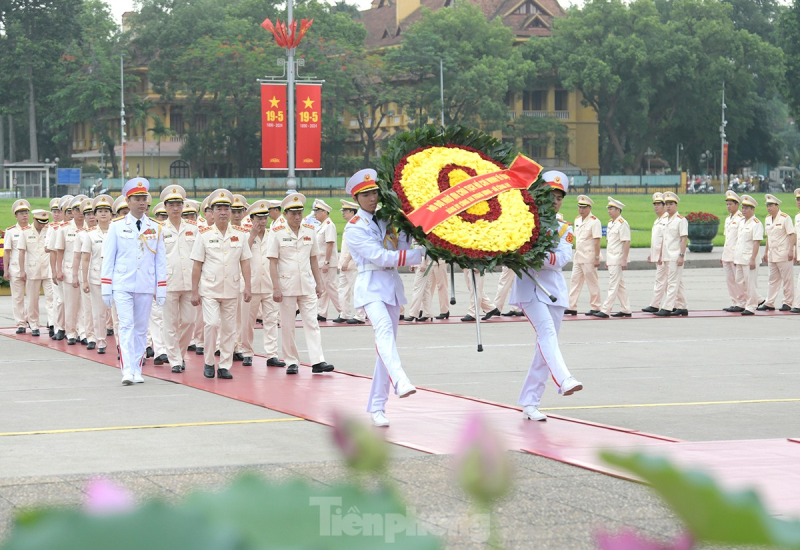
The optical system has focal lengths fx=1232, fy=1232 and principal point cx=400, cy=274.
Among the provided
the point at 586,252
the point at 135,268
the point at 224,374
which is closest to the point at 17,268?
the point at 135,268

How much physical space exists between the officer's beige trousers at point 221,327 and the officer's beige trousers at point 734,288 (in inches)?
369

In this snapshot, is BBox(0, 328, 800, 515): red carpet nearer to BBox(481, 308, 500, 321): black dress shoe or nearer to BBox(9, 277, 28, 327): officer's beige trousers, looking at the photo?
BBox(9, 277, 28, 327): officer's beige trousers

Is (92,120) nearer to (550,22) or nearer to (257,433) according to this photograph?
(550,22)

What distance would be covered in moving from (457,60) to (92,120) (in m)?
21.4

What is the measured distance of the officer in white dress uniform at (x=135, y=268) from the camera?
11227 millimetres

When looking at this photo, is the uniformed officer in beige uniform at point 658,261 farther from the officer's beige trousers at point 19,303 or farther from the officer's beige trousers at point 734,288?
the officer's beige trousers at point 19,303

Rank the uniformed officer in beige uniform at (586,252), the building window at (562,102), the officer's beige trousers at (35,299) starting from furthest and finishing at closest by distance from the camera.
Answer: the building window at (562,102), the uniformed officer in beige uniform at (586,252), the officer's beige trousers at (35,299)

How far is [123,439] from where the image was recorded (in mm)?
7859

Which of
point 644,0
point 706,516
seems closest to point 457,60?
point 644,0

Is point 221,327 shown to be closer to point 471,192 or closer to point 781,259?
point 471,192

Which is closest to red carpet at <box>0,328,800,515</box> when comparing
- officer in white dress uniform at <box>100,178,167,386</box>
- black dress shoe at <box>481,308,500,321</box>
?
officer in white dress uniform at <box>100,178,167,386</box>

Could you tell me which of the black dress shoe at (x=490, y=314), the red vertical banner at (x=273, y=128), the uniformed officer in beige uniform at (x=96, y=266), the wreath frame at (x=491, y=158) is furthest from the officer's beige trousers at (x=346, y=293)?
the red vertical banner at (x=273, y=128)

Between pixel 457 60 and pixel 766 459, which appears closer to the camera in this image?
pixel 766 459

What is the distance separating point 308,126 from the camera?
31453 millimetres
